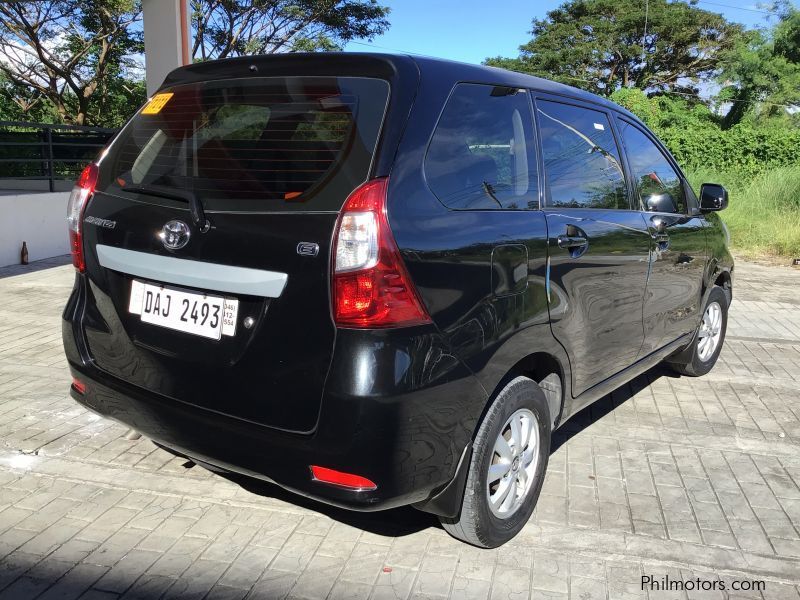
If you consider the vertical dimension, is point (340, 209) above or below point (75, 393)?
above

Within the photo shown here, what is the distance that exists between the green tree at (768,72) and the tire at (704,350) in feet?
89.8

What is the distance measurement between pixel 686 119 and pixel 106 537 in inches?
1110

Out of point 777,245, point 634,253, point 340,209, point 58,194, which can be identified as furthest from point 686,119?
point 340,209

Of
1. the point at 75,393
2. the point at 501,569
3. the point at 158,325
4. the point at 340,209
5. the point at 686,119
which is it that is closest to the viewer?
the point at 340,209

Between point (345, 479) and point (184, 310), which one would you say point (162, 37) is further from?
point (345, 479)

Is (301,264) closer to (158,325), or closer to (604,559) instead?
(158,325)

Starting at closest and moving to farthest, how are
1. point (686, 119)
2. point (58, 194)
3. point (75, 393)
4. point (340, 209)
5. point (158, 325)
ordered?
point (340, 209)
point (158, 325)
point (75, 393)
point (58, 194)
point (686, 119)

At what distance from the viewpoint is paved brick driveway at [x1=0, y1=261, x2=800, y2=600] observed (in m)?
2.66

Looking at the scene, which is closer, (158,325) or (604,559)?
(158,325)

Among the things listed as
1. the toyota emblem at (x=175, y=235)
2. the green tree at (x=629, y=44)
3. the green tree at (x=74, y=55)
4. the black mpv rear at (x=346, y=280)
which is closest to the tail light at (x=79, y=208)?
the black mpv rear at (x=346, y=280)

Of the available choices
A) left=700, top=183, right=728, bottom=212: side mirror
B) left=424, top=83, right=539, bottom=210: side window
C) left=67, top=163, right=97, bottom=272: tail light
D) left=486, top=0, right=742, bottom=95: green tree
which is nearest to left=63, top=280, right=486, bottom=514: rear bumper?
left=424, top=83, right=539, bottom=210: side window

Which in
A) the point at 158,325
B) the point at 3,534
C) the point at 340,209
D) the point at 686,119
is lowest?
the point at 3,534

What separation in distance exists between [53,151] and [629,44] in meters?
38.4

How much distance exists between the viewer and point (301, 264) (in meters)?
2.24
